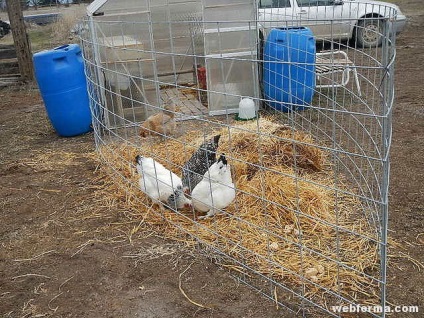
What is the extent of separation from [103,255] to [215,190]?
35.2 inches

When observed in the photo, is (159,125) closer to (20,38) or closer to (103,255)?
(103,255)

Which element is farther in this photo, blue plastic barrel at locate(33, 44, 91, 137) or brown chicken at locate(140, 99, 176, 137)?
blue plastic barrel at locate(33, 44, 91, 137)

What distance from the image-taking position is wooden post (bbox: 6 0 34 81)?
8.09 m

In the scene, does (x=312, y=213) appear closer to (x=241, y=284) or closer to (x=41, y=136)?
(x=241, y=284)

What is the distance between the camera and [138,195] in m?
3.80

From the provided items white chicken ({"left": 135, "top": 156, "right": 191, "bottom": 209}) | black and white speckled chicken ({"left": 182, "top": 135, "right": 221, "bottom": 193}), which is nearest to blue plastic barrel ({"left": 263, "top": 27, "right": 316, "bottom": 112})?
black and white speckled chicken ({"left": 182, "top": 135, "right": 221, "bottom": 193})

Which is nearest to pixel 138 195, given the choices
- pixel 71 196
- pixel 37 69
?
pixel 71 196

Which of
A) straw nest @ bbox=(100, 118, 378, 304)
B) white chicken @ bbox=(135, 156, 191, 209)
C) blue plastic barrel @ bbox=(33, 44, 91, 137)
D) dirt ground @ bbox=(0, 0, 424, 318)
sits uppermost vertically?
blue plastic barrel @ bbox=(33, 44, 91, 137)

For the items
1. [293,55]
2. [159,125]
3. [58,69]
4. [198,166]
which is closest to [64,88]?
[58,69]

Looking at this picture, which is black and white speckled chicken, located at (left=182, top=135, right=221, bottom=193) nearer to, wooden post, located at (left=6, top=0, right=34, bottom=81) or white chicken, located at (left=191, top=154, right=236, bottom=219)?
white chicken, located at (left=191, top=154, right=236, bottom=219)

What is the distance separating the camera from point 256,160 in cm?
414

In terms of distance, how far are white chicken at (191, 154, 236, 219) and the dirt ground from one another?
0.37 meters

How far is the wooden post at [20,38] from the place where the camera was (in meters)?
8.09

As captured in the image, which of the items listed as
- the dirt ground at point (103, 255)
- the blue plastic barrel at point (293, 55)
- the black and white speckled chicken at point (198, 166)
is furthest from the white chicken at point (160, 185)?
the blue plastic barrel at point (293, 55)
